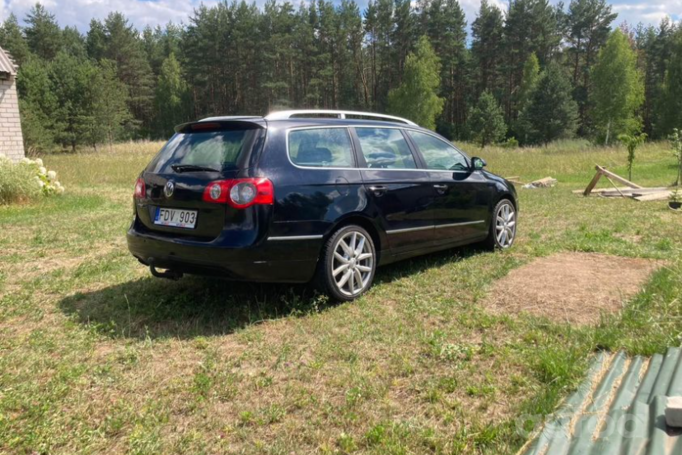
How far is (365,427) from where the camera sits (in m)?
2.65

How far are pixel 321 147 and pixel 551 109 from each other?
52.0 m

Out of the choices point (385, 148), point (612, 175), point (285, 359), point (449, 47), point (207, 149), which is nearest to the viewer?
point (285, 359)

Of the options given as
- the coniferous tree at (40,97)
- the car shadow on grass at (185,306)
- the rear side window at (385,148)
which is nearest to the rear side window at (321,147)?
the rear side window at (385,148)

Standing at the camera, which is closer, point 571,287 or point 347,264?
point 347,264

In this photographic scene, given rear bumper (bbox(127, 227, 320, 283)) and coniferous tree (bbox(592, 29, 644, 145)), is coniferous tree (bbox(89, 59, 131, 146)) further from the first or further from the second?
rear bumper (bbox(127, 227, 320, 283))

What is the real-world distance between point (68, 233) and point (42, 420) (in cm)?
621

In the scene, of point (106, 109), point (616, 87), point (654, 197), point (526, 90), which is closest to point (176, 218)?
point (654, 197)

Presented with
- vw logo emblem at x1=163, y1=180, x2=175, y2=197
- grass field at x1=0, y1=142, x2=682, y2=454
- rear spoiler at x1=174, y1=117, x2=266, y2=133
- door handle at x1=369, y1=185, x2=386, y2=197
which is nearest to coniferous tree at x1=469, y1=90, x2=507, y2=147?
grass field at x1=0, y1=142, x2=682, y2=454

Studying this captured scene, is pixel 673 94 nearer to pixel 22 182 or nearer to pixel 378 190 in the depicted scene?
pixel 22 182

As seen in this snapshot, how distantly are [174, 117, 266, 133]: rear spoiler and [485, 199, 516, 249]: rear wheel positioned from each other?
3.46 meters

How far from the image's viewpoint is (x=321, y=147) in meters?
4.62

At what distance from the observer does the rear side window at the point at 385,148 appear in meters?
5.03

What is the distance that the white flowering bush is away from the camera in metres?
11.2

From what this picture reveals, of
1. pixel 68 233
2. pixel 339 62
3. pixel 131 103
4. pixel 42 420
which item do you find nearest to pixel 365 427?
pixel 42 420
